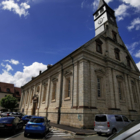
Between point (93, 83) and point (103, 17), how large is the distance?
1719 centimetres

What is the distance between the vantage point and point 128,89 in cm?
2133

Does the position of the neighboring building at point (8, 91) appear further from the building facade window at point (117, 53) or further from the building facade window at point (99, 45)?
the building facade window at point (117, 53)

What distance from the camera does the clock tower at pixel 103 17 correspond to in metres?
25.0

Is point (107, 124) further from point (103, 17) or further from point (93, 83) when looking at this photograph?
point (103, 17)

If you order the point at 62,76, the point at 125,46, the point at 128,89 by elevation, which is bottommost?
the point at 128,89

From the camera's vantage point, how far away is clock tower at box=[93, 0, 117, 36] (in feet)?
82.0

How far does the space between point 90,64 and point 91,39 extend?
14.9ft

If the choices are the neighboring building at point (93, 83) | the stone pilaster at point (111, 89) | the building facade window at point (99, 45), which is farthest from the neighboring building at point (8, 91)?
the building facade window at point (99, 45)

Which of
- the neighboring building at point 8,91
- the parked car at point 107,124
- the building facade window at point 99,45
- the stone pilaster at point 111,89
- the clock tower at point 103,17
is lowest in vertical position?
the parked car at point 107,124

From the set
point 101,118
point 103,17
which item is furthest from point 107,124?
point 103,17

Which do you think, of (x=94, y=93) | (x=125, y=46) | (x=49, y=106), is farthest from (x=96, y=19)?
(x=49, y=106)

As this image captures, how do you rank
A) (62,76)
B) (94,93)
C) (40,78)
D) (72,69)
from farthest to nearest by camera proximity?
(40,78) < (62,76) < (72,69) < (94,93)

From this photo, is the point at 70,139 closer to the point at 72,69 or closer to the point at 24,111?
the point at 72,69

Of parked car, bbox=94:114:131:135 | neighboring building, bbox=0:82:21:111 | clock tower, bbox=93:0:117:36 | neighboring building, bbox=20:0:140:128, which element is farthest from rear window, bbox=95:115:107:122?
neighboring building, bbox=0:82:21:111
